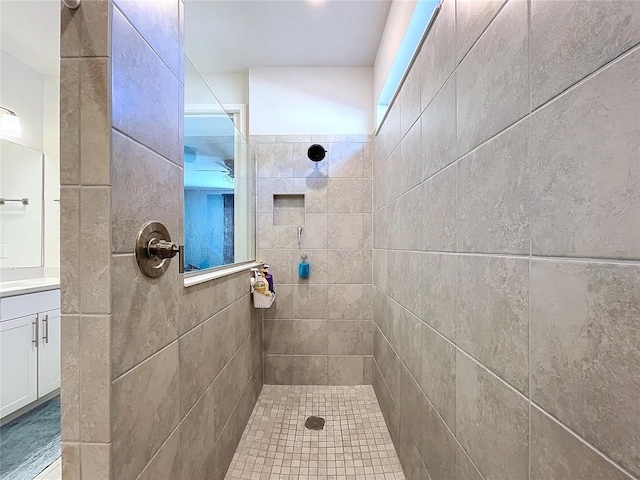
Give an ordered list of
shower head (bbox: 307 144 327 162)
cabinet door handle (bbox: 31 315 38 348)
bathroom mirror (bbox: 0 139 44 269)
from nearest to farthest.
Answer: cabinet door handle (bbox: 31 315 38 348), bathroom mirror (bbox: 0 139 44 269), shower head (bbox: 307 144 327 162)

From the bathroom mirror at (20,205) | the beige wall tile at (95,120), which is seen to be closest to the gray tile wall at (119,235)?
the beige wall tile at (95,120)

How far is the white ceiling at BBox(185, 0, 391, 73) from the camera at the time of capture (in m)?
1.75

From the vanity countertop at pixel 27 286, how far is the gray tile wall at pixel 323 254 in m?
1.53

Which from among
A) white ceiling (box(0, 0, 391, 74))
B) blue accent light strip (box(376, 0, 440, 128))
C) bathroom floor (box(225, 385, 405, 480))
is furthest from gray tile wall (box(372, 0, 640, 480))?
white ceiling (box(0, 0, 391, 74))

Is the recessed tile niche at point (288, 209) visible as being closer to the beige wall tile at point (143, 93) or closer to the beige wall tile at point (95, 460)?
the beige wall tile at point (143, 93)

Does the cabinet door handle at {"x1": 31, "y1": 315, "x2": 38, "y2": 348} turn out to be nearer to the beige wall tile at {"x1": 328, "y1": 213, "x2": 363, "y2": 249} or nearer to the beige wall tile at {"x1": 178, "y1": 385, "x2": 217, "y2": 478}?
the beige wall tile at {"x1": 178, "y1": 385, "x2": 217, "y2": 478}

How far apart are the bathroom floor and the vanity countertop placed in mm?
1740

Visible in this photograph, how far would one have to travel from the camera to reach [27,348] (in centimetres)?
188

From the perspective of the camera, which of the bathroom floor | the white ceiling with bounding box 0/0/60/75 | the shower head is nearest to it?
the bathroom floor

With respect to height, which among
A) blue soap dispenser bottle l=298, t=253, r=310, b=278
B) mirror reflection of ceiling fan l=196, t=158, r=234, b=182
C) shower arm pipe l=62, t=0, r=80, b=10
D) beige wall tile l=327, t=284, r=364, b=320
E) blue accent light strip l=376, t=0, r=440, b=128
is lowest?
beige wall tile l=327, t=284, r=364, b=320

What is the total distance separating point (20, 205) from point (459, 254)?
10.4 feet

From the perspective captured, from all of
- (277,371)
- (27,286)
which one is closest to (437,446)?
(277,371)

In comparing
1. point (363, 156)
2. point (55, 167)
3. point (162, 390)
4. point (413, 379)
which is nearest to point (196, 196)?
point (162, 390)

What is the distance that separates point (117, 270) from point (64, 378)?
0.26 m
